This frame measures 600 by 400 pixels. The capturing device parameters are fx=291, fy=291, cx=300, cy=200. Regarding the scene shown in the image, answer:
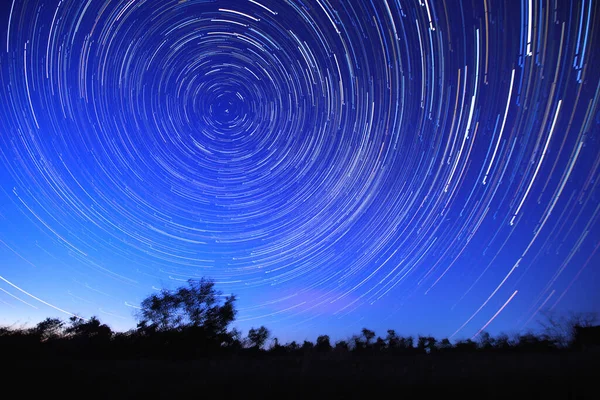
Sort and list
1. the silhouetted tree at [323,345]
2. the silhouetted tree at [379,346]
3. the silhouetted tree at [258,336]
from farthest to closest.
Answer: the silhouetted tree at [258,336]
the silhouetted tree at [379,346]
the silhouetted tree at [323,345]

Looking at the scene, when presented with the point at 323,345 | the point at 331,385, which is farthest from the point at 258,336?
the point at 331,385

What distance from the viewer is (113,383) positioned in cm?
753

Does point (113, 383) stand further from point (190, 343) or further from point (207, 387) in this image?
point (190, 343)

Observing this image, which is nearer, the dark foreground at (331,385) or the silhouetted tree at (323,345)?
the dark foreground at (331,385)

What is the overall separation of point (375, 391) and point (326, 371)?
2038 millimetres

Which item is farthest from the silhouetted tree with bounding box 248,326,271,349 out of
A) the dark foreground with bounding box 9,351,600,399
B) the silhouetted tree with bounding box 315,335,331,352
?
the dark foreground with bounding box 9,351,600,399

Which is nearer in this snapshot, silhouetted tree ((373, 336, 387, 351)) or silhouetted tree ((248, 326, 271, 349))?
silhouetted tree ((373, 336, 387, 351))

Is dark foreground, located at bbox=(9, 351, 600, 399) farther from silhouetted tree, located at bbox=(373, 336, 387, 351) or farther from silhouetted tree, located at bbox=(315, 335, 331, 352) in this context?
silhouetted tree, located at bbox=(373, 336, 387, 351)

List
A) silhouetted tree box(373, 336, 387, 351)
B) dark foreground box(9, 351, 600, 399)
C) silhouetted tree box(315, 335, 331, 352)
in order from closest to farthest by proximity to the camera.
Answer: dark foreground box(9, 351, 600, 399)
silhouetted tree box(315, 335, 331, 352)
silhouetted tree box(373, 336, 387, 351)

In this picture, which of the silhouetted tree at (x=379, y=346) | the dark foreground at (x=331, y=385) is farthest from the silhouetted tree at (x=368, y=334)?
the dark foreground at (x=331, y=385)

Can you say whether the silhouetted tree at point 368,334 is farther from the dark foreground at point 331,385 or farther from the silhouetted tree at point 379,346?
the dark foreground at point 331,385

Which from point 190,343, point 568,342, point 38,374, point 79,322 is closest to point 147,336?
point 190,343

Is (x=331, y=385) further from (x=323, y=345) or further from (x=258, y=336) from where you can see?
(x=258, y=336)

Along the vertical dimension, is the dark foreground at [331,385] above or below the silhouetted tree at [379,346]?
below
